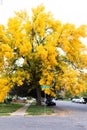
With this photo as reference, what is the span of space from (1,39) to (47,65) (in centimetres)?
712

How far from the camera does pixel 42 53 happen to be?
45.9 m

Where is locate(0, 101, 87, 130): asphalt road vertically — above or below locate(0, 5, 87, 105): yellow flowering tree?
below

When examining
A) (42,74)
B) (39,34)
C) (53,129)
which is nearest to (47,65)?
(42,74)

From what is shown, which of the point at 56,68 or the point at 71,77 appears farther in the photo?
the point at 56,68

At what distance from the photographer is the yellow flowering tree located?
47188mm

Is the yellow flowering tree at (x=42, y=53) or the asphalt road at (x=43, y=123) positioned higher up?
the yellow flowering tree at (x=42, y=53)

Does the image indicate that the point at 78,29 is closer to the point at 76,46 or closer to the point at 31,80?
the point at 76,46

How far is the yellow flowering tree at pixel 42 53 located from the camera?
47188 millimetres

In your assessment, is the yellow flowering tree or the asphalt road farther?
the yellow flowering tree

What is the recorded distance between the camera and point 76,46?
50188 mm

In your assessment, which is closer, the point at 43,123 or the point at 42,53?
the point at 43,123

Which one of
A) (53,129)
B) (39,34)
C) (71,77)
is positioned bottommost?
(53,129)

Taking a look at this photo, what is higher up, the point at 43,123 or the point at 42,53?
the point at 42,53

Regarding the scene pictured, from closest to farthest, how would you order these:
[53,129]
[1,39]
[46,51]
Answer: [53,129]
[46,51]
[1,39]
